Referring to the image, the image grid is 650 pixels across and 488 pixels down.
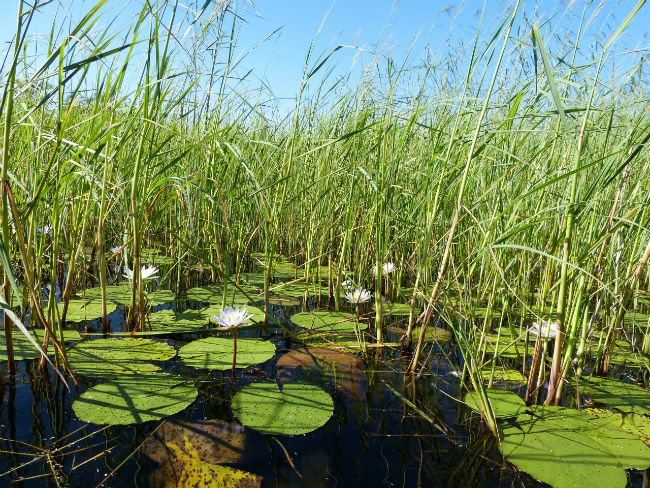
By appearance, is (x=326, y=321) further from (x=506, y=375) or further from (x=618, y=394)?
(x=618, y=394)

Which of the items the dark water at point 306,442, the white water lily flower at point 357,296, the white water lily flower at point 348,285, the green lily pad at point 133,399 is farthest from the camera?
the white water lily flower at point 348,285

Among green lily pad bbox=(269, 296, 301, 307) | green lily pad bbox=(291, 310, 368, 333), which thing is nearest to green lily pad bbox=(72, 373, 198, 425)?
green lily pad bbox=(291, 310, 368, 333)

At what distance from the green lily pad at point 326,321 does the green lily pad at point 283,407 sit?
0.45 m

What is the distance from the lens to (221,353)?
134 cm

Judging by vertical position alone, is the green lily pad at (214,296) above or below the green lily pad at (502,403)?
above

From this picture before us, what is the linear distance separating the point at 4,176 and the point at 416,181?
1.46 meters

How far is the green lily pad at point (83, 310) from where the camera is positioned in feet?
4.95

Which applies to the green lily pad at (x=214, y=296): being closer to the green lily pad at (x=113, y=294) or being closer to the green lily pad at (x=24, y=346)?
the green lily pad at (x=113, y=294)

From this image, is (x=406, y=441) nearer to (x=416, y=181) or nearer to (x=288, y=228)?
(x=416, y=181)

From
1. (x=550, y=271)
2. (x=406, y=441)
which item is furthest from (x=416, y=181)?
(x=406, y=441)

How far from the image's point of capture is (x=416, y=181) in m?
1.87

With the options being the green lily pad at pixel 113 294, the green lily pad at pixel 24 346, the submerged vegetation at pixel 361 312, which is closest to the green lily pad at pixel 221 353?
the submerged vegetation at pixel 361 312

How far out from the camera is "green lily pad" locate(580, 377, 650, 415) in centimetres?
115

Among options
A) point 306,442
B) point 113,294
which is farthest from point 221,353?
point 113,294
